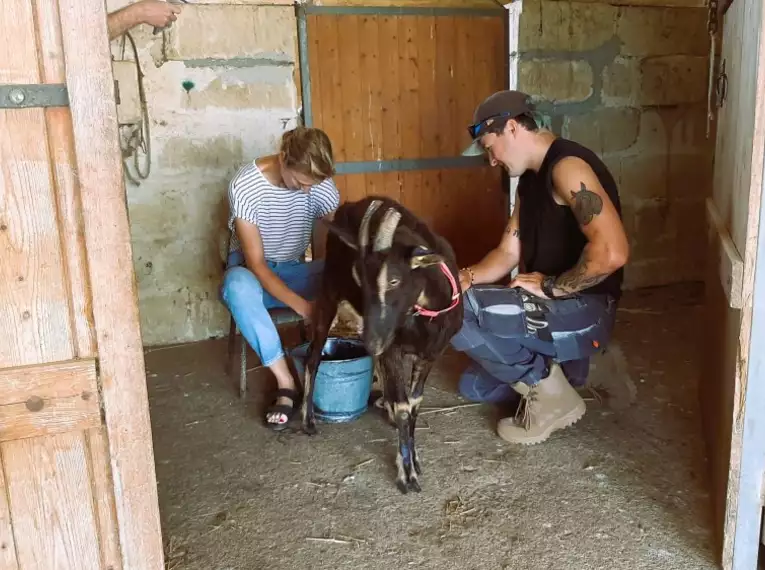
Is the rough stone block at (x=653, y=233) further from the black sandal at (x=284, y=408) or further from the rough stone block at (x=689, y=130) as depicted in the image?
the black sandal at (x=284, y=408)

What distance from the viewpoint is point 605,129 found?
5500 mm

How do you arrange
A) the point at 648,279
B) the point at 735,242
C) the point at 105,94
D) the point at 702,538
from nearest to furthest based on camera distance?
the point at 105,94, the point at 735,242, the point at 702,538, the point at 648,279

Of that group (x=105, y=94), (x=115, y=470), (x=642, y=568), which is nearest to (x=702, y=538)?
(x=642, y=568)

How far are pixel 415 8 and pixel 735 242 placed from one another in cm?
324

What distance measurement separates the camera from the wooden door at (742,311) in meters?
1.96

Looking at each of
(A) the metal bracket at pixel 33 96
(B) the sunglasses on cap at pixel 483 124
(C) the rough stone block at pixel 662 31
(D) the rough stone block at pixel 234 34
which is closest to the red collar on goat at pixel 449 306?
(B) the sunglasses on cap at pixel 483 124

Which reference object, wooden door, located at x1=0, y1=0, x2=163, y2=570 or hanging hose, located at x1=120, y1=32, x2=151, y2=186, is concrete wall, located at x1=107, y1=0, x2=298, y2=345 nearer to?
hanging hose, located at x1=120, y1=32, x2=151, y2=186

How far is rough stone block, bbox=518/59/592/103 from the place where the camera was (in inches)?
202

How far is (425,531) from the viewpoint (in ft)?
8.53

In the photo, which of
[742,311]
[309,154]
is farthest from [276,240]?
[742,311]

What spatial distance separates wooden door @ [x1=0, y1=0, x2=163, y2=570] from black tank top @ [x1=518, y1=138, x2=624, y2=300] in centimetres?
195

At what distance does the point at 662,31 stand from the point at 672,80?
383 mm

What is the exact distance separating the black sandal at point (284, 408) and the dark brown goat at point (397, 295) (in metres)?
0.41

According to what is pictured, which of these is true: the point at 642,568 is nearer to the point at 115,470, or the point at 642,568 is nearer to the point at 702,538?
the point at 702,538
